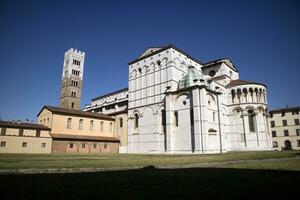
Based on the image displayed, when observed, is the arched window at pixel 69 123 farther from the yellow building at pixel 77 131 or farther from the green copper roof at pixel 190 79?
the green copper roof at pixel 190 79

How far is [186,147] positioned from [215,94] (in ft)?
38.9

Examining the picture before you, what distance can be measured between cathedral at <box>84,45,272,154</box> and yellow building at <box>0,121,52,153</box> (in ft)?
53.8

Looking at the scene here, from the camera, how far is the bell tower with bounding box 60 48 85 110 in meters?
78.9

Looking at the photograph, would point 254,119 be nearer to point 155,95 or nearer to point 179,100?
point 179,100

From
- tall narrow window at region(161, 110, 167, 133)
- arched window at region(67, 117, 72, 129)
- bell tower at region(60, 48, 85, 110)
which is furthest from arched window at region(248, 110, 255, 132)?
bell tower at region(60, 48, 85, 110)

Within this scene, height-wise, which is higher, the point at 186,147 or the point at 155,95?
the point at 155,95

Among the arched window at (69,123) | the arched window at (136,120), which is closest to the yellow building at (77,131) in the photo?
the arched window at (69,123)

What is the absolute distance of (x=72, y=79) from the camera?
266ft

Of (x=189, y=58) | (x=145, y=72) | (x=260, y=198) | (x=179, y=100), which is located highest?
(x=189, y=58)

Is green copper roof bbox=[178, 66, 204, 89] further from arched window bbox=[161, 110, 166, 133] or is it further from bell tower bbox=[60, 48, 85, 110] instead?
bell tower bbox=[60, 48, 85, 110]

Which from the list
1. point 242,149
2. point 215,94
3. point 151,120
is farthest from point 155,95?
point 242,149

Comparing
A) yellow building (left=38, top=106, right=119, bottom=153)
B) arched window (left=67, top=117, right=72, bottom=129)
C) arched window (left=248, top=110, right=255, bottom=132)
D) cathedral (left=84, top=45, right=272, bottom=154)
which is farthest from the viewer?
arched window (left=248, top=110, right=255, bottom=132)

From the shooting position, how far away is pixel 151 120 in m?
43.4

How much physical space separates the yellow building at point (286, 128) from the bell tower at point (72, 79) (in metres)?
66.3
